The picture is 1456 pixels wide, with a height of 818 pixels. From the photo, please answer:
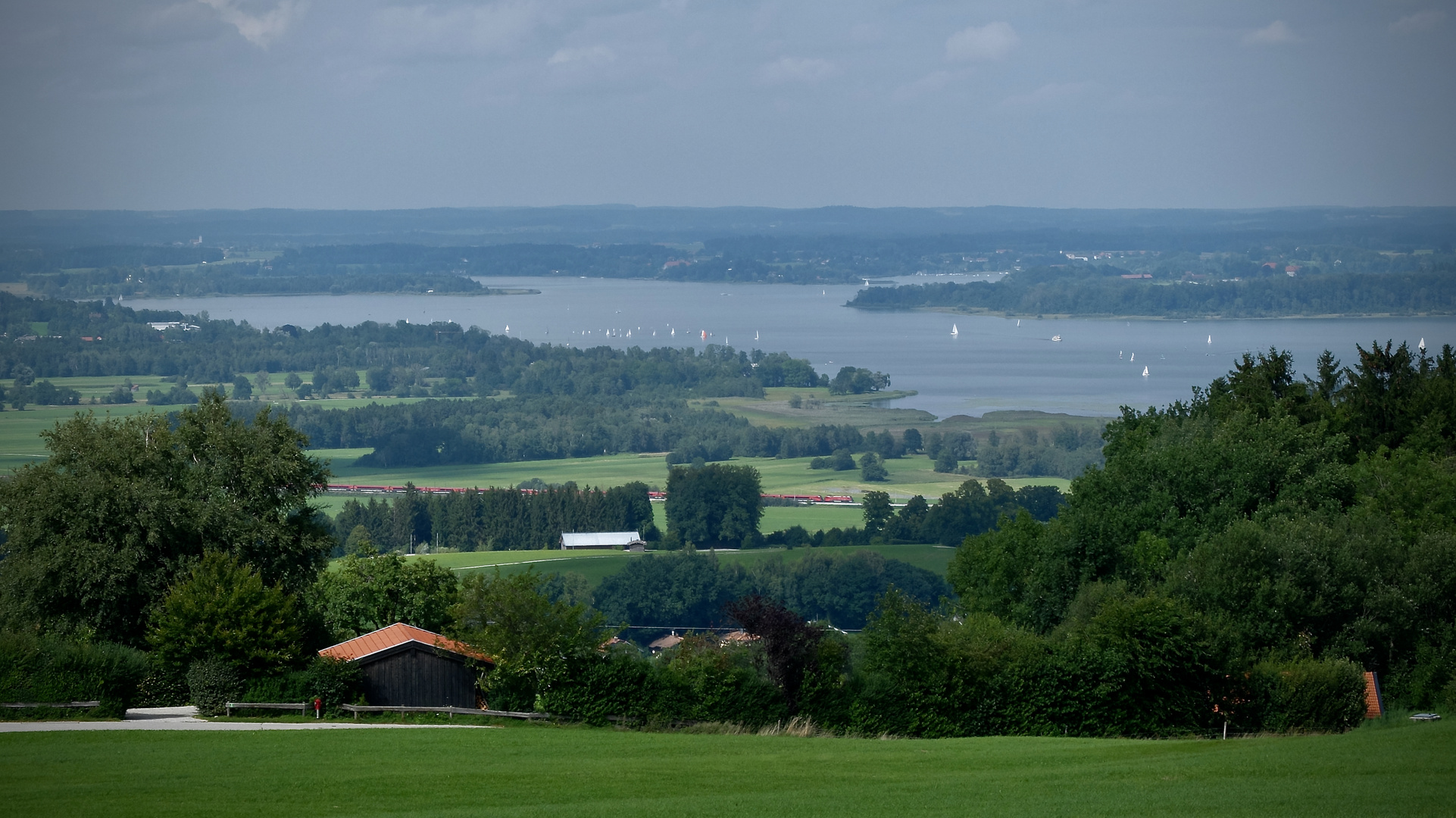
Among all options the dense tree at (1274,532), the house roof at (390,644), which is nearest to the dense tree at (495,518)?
the dense tree at (1274,532)

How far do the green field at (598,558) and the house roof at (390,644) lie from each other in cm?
5181

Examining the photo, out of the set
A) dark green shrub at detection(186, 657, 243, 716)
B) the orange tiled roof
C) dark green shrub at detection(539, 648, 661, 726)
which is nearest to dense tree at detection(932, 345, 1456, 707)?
the orange tiled roof

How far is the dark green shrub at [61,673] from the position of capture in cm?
2028

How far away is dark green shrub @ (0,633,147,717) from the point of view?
20.3 metres

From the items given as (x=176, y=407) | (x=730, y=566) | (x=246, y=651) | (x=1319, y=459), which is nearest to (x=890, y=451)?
(x=730, y=566)

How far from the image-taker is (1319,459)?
31.8m

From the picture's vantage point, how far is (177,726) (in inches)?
781

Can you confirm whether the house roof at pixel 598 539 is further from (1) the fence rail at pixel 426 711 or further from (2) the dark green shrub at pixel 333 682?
(1) the fence rail at pixel 426 711

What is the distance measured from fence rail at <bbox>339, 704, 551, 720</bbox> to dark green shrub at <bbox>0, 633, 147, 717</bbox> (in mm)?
3354

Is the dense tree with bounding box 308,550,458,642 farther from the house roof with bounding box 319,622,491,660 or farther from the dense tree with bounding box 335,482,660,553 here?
the dense tree with bounding box 335,482,660,553

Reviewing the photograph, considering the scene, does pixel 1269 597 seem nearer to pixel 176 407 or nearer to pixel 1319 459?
pixel 1319 459

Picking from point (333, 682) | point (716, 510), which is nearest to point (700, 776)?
point (333, 682)

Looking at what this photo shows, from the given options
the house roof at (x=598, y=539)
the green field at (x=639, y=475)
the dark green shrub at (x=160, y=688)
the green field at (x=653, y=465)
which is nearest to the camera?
the dark green shrub at (x=160, y=688)

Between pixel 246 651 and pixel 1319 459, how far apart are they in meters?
23.6
